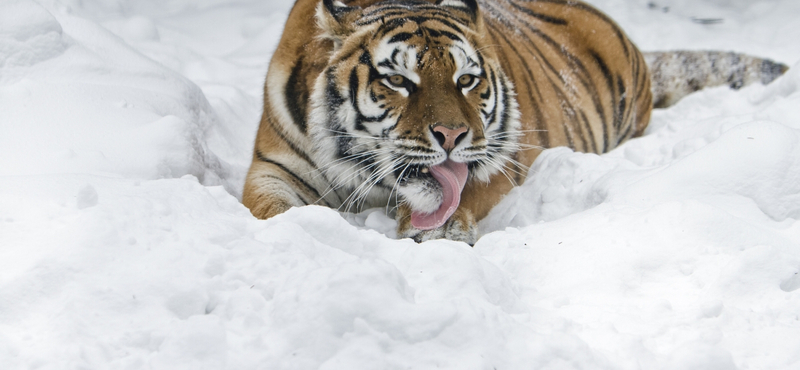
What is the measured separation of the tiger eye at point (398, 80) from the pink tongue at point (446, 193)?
0.88ft

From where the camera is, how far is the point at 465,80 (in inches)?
73.0

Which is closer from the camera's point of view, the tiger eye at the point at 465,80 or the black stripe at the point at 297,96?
the tiger eye at the point at 465,80

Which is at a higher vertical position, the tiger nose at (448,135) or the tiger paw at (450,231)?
the tiger nose at (448,135)

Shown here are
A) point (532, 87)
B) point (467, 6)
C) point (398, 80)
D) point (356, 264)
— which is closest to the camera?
point (356, 264)

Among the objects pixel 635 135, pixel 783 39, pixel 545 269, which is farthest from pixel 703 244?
pixel 783 39

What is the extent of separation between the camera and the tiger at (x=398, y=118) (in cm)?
176

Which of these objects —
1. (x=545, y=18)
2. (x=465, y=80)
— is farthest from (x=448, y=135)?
(x=545, y=18)

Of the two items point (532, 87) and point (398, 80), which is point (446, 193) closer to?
point (398, 80)

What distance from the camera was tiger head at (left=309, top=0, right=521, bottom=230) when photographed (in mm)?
1736

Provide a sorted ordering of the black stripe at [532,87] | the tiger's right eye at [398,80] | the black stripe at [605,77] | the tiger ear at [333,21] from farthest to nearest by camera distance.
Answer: the black stripe at [605,77], the black stripe at [532,87], the tiger ear at [333,21], the tiger's right eye at [398,80]

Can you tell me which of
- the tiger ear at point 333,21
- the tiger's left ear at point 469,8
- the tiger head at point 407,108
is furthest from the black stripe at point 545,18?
the tiger ear at point 333,21

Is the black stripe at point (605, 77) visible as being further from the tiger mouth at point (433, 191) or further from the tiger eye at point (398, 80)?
the tiger eye at point (398, 80)

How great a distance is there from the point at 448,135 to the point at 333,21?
55 centimetres

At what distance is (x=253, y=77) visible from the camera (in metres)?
3.69
